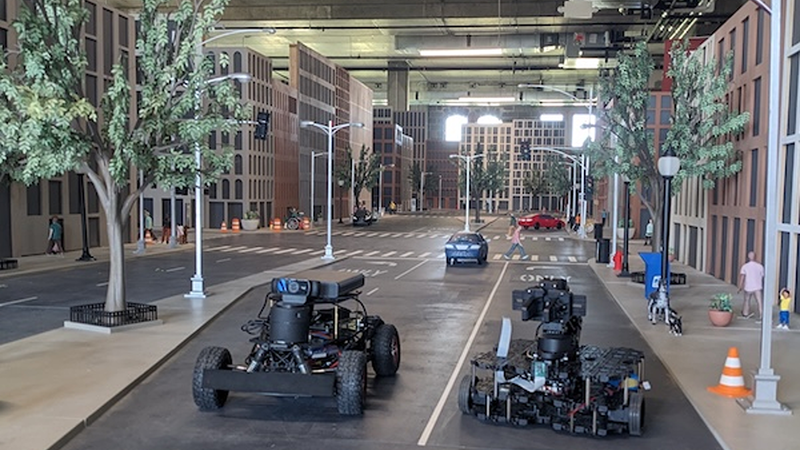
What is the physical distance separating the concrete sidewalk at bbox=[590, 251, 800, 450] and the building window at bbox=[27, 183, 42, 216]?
82.9 ft

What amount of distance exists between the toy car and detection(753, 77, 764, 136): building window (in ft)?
56.4

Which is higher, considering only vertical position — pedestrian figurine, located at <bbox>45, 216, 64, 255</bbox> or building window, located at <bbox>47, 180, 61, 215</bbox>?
building window, located at <bbox>47, 180, 61, 215</bbox>

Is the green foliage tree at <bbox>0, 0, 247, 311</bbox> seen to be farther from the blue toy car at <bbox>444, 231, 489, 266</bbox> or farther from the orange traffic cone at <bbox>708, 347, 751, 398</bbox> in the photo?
the blue toy car at <bbox>444, 231, 489, 266</bbox>

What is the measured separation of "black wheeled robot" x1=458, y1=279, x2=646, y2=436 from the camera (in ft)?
28.7

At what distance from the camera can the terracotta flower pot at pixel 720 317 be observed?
1603cm

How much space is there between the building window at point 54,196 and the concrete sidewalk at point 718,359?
25553 millimetres

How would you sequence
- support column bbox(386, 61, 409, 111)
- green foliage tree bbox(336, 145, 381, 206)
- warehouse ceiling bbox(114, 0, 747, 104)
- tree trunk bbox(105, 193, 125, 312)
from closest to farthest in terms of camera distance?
tree trunk bbox(105, 193, 125, 312)
warehouse ceiling bbox(114, 0, 747, 104)
green foliage tree bbox(336, 145, 381, 206)
support column bbox(386, 61, 409, 111)

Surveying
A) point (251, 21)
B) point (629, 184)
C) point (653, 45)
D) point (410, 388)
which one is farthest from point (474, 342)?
point (653, 45)

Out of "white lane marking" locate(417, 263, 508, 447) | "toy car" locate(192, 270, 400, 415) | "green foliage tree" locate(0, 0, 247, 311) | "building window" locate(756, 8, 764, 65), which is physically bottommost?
"white lane marking" locate(417, 263, 508, 447)

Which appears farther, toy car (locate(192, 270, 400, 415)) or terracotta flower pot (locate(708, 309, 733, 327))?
terracotta flower pot (locate(708, 309, 733, 327))

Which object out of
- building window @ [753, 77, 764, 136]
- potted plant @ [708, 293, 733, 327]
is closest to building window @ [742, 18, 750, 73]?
building window @ [753, 77, 764, 136]

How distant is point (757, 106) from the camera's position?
2227 centimetres

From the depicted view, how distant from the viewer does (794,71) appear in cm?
1892

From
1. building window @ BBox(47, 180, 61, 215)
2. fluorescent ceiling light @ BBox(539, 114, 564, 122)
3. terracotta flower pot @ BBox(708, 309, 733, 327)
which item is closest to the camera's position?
terracotta flower pot @ BBox(708, 309, 733, 327)
